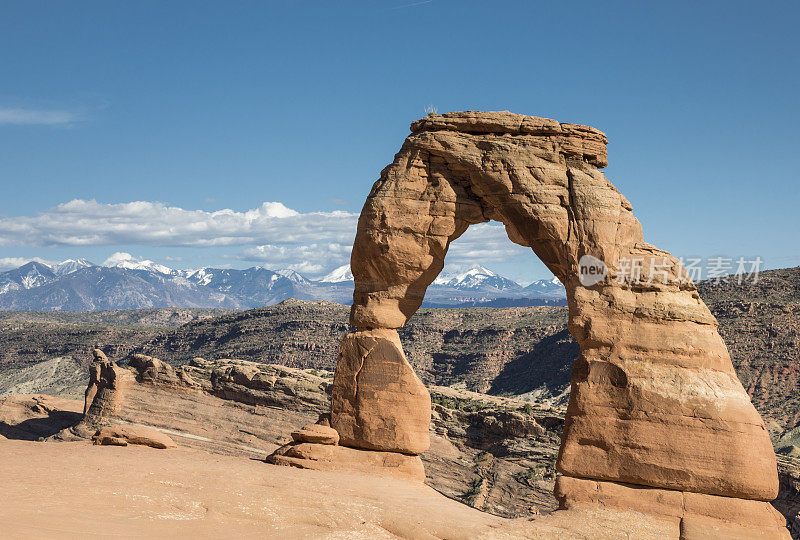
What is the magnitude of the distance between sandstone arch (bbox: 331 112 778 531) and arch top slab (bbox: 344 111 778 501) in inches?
1.4

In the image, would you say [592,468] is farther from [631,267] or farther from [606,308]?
[631,267]

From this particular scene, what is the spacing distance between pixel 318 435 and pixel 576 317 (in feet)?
25.2

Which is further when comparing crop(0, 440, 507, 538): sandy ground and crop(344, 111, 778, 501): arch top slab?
crop(344, 111, 778, 501): arch top slab

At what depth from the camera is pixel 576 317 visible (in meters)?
18.4

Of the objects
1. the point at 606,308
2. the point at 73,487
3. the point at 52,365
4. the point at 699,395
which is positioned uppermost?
the point at 606,308

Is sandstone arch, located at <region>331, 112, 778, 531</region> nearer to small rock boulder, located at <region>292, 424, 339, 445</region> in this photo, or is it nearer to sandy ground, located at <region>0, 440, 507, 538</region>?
small rock boulder, located at <region>292, 424, 339, 445</region>

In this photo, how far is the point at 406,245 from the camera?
20.1 meters

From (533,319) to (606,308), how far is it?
257ft

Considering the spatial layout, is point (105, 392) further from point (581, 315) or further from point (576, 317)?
point (581, 315)

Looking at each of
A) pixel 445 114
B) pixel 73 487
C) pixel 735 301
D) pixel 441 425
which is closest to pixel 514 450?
pixel 441 425

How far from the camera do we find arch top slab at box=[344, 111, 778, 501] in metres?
16.8

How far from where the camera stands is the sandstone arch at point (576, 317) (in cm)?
1678

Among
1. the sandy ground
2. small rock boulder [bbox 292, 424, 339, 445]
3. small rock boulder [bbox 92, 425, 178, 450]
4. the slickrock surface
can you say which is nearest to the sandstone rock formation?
small rock boulder [bbox 92, 425, 178, 450]

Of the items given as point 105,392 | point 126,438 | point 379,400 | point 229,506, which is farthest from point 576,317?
point 105,392
